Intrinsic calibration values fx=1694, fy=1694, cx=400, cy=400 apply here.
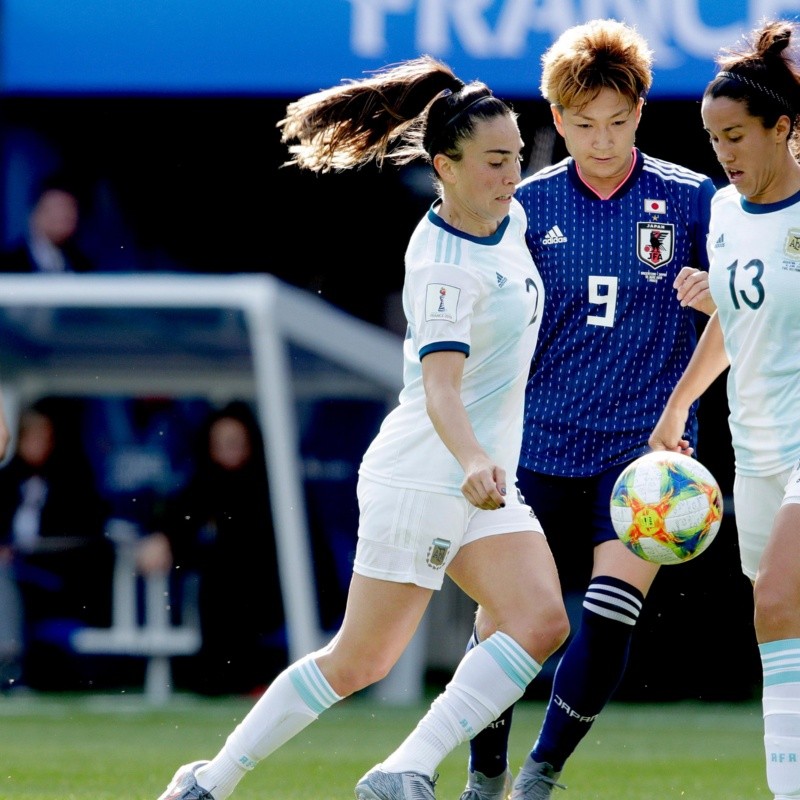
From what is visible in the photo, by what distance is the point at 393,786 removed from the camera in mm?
4480

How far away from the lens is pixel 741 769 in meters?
7.57

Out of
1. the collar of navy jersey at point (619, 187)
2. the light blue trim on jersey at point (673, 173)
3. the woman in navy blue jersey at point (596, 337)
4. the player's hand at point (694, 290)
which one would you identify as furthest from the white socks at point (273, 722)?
the light blue trim on jersey at point (673, 173)

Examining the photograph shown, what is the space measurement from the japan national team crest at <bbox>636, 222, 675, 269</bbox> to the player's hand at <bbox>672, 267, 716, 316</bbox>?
24 centimetres

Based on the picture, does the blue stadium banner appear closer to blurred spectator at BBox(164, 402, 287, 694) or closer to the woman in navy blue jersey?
blurred spectator at BBox(164, 402, 287, 694)

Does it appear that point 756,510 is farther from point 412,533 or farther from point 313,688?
point 313,688

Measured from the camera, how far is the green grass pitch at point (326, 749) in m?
6.69

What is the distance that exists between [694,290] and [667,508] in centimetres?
80

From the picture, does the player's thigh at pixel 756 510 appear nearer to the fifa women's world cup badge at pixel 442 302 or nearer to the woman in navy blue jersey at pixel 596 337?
the woman in navy blue jersey at pixel 596 337

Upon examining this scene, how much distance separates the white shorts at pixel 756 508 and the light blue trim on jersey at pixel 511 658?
78 cm

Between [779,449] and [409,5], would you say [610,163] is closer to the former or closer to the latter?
[779,449]

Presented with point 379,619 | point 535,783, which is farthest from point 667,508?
point 535,783

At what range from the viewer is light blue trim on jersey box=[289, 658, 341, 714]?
4.78 meters

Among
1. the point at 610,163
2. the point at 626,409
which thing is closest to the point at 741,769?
the point at 626,409

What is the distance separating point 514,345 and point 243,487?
6.29 meters
